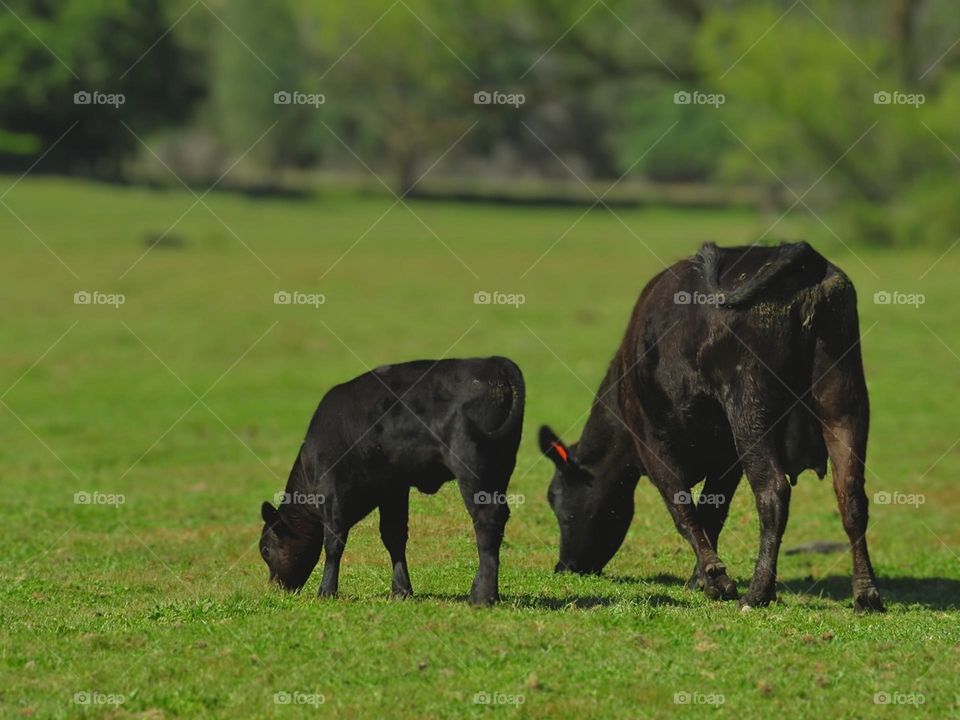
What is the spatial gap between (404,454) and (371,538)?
2.19 metres

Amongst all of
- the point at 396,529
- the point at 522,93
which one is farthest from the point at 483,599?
the point at 522,93

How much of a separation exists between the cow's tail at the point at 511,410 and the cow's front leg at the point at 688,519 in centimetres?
216

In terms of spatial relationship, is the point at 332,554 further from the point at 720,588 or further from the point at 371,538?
the point at 720,588

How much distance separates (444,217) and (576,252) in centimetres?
1551

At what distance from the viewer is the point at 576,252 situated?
59.6m

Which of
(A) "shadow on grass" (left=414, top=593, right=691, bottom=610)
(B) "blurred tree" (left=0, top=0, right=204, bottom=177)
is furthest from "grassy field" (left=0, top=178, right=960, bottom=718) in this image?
(B) "blurred tree" (left=0, top=0, right=204, bottom=177)

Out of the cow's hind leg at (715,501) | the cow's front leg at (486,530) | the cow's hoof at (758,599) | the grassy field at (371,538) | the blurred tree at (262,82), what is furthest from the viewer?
the blurred tree at (262,82)

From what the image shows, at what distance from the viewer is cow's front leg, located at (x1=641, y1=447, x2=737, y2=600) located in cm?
1311

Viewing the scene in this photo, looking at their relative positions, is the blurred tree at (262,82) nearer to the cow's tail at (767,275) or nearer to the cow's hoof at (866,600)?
the cow's tail at (767,275)

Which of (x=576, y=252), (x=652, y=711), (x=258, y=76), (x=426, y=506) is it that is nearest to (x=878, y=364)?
(x=426, y=506)

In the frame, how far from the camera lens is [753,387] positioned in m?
12.7

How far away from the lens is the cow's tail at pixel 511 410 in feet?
39.4

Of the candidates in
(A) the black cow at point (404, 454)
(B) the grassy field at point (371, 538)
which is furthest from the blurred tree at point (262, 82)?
(A) the black cow at point (404, 454)

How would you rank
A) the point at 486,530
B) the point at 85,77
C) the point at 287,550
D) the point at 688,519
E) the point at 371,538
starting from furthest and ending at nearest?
the point at 85,77, the point at 371,538, the point at 688,519, the point at 287,550, the point at 486,530
